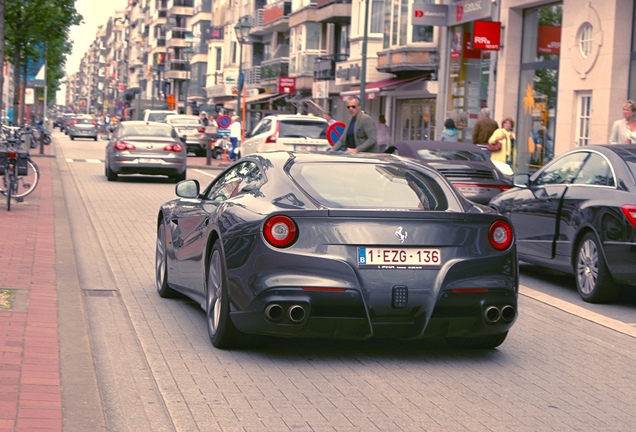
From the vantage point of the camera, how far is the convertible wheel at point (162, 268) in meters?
8.12

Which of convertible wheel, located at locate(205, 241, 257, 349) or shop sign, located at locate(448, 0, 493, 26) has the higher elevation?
shop sign, located at locate(448, 0, 493, 26)


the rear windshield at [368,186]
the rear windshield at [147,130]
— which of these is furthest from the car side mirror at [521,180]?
the rear windshield at [147,130]

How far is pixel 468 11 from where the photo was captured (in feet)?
93.6

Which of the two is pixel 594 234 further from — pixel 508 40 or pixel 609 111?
pixel 508 40

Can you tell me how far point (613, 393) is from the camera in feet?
17.9

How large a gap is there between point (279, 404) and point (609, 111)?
17.0 metres

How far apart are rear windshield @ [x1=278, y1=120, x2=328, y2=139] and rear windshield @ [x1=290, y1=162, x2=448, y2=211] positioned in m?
16.9

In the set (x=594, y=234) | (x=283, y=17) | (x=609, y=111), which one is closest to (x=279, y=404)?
(x=594, y=234)

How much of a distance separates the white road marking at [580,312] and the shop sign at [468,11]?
1862cm

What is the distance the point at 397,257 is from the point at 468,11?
2404cm

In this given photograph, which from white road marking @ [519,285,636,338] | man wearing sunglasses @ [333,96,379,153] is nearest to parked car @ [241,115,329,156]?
man wearing sunglasses @ [333,96,379,153]

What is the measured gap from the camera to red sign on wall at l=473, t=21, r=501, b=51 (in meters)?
25.8

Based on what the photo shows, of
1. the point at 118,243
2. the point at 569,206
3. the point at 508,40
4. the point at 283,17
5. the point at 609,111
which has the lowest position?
the point at 118,243

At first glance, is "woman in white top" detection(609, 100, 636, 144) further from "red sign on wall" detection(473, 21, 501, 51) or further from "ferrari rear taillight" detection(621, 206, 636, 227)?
"red sign on wall" detection(473, 21, 501, 51)
